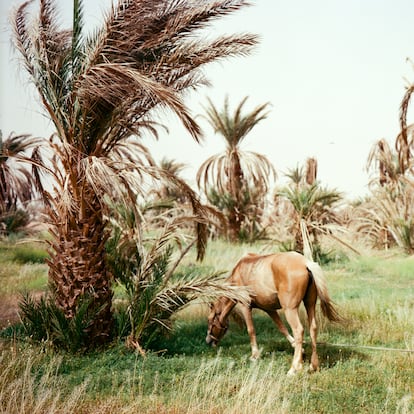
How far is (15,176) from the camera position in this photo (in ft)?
20.8

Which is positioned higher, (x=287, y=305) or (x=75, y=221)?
(x=75, y=221)

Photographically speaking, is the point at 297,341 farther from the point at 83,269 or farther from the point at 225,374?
the point at 83,269

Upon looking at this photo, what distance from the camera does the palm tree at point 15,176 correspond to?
5988mm

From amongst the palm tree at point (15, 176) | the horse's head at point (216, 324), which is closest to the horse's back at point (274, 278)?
the horse's head at point (216, 324)

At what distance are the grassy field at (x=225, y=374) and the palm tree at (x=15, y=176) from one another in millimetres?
1140

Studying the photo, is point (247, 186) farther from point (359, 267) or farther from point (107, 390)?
point (107, 390)

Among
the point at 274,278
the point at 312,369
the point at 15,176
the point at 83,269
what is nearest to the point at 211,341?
the point at 274,278

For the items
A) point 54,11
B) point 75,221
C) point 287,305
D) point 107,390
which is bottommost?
point 107,390

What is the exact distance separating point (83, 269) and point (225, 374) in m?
1.58

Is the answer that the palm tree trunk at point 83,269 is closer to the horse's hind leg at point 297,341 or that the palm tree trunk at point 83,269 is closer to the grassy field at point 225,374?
the grassy field at point 225,374

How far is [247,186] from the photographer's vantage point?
9406 mm

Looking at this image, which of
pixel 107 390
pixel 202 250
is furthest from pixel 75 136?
pixel 107 390

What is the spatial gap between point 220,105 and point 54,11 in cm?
466

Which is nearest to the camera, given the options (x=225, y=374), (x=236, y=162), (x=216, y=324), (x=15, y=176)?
(x=225, y=374)
